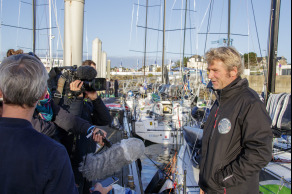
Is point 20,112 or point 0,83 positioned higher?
point 0,83

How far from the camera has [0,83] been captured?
106 centimetres

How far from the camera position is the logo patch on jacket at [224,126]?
1.80 meters

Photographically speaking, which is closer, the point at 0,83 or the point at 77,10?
the point at 0,83

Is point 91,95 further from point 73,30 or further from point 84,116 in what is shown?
point 73,30

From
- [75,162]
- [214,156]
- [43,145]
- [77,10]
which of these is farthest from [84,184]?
[77,10]

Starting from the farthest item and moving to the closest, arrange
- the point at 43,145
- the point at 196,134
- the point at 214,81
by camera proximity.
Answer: the point at 196,134
the point at 214,81
the point at 43,145

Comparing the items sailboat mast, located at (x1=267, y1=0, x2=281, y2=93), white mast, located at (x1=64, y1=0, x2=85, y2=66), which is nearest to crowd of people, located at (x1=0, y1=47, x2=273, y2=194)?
white mast, located at (x1=64, y1=0, x2=85, y2=66)

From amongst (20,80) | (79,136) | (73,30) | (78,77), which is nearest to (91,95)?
(78,77)

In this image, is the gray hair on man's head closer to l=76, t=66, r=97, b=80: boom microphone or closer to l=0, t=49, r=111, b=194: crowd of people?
l=76, t=66, r=97, b=80: boom microphone

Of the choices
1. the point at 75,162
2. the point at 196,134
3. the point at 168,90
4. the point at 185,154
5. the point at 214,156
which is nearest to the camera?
the point at 214,156

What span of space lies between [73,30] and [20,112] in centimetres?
289

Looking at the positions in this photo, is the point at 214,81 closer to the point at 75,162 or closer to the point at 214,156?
the point at 214,156

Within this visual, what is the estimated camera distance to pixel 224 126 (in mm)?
1818

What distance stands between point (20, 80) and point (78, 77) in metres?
1.34
